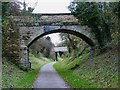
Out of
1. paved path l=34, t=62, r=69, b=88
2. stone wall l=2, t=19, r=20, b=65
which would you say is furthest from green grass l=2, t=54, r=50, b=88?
stone wall l=2, t=19, r=20, b=65

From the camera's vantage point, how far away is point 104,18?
22781mm

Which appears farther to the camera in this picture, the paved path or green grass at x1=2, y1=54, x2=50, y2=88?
the paved path

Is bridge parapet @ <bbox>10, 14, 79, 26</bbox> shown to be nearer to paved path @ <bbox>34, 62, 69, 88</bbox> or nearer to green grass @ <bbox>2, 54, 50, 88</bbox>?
green grass @ <bbox>2, 54, 50, 88</bbox>

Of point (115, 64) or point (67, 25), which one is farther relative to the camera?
point (67, 25)

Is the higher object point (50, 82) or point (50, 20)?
point (50, 20)

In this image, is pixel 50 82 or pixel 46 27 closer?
pixel 50 82

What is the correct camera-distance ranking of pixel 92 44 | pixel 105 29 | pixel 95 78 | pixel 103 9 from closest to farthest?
pixel 95 78, pixel 103 9, pixel 105 29, pixel 92 44

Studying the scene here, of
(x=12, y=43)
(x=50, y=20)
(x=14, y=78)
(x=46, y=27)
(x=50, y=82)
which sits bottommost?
(x=12, y=43)

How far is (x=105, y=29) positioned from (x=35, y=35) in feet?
20.8

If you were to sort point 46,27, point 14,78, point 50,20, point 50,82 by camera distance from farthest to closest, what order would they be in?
point 46,27, point 50,20, point 50,82, point 14,78

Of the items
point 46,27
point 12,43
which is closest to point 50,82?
point 12,43

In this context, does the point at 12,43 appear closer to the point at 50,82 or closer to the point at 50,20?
the point at 50,20

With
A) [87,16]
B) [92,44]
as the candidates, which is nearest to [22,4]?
[87,16]

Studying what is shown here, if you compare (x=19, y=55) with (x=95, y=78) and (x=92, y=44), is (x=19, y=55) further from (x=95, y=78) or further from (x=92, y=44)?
(x=95, y=78)
